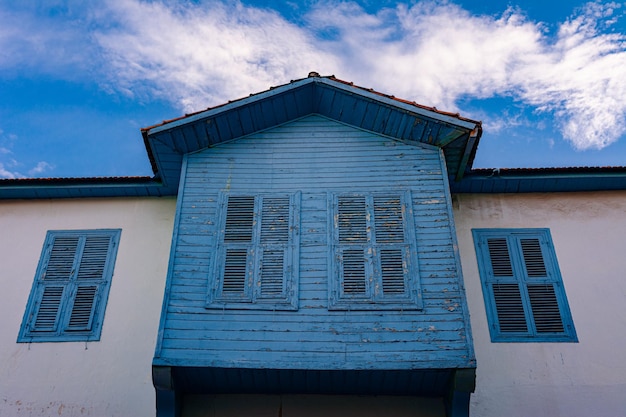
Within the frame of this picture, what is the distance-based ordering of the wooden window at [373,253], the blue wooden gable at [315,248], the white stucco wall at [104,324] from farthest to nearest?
the white stucco wall at [104,324]
the wooden window at [373,253]
the blue wooden gable at [315,248]

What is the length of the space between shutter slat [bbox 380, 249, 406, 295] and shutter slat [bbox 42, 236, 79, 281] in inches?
206

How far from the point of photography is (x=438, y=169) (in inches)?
392

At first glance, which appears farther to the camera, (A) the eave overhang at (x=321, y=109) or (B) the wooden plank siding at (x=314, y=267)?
(A) the eave overhang at (x=321, y=109)

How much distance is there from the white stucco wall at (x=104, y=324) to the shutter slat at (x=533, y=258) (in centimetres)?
601

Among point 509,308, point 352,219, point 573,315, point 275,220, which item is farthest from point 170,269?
point 573,315

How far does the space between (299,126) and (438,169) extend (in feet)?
8.40

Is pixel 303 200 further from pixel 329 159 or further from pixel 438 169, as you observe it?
pixel 438 169

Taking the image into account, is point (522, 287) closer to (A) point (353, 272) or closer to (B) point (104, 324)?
(A) point (353, 272)

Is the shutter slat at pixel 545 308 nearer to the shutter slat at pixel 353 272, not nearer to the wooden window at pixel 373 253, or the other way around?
the wooden window at pixel 373 253

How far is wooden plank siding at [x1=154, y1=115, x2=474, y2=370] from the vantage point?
27.4ft

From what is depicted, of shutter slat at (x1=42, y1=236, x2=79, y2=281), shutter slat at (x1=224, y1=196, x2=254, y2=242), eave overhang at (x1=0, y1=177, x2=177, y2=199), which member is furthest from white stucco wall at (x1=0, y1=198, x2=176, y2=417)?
shutter slat at (x1=224, y1=196, x2=254, y2=242)

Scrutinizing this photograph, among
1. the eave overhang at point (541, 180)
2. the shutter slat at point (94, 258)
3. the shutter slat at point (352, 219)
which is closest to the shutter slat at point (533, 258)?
the eave overhang at point (541, 180)

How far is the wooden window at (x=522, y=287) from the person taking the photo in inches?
372

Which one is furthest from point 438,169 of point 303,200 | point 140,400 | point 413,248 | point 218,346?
point 140,400
